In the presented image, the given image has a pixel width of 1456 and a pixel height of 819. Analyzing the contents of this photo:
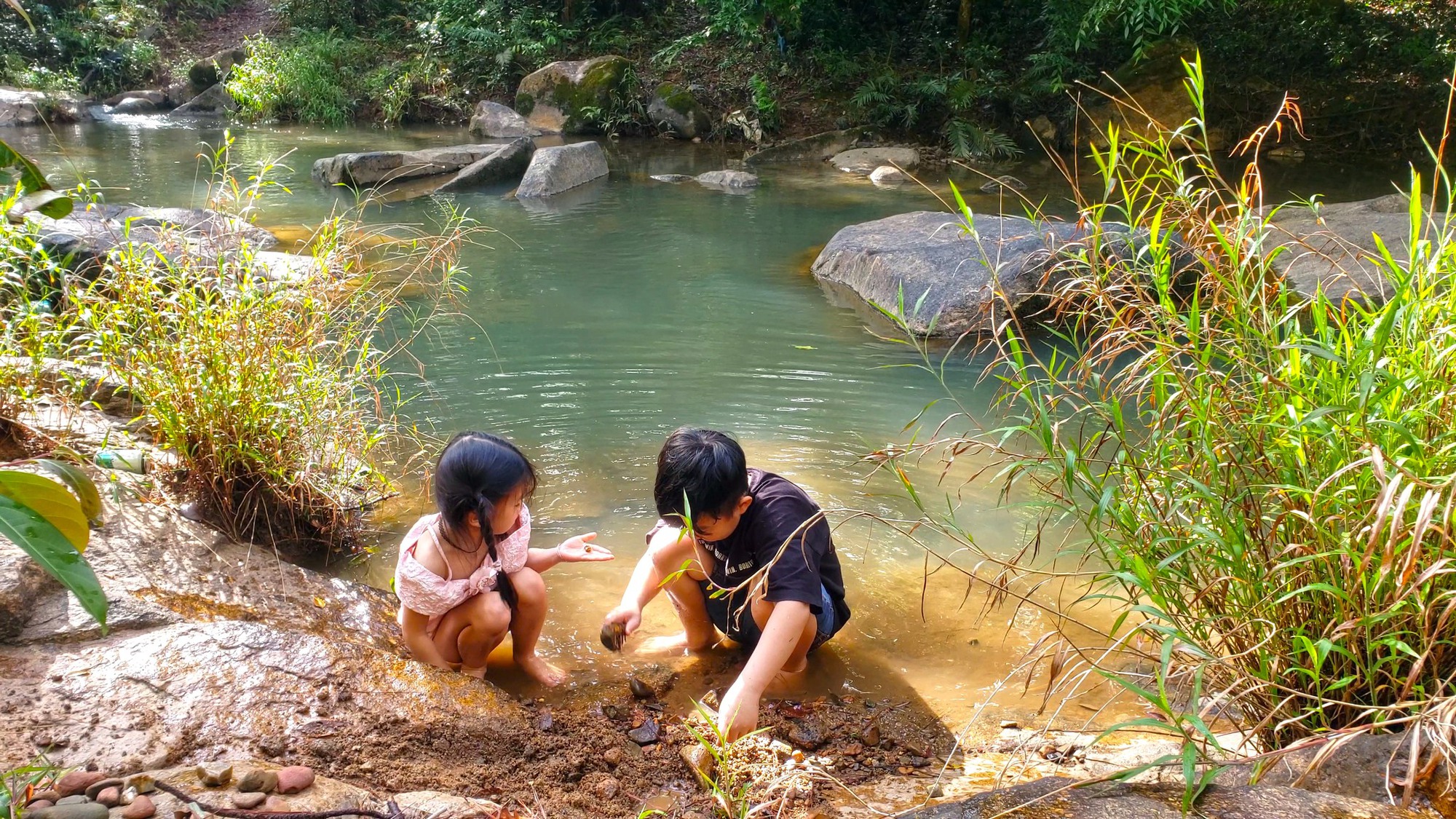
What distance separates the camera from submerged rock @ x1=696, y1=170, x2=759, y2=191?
11102mm

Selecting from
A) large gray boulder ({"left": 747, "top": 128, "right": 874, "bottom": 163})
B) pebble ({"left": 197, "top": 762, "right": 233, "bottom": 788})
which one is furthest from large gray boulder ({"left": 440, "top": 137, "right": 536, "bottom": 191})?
pebble ({"left": 197, "top": 762, "right": 233, "bottom": 788})

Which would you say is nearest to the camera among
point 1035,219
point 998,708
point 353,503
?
point 1035,219

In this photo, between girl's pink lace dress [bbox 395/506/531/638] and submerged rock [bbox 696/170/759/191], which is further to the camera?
submerged rock [bbox 696/170/759/191]

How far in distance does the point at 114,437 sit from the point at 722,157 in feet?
35.3

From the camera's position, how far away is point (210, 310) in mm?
3070

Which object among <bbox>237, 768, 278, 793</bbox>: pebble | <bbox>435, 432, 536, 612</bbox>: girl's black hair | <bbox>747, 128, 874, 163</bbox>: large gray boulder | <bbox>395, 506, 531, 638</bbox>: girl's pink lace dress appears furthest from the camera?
<bbox>747, 128, 874, 163</bbox>: large gray boulder

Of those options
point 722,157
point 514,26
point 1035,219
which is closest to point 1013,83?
point 722,157

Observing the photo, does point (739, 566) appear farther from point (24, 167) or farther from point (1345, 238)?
point (1345, 238)

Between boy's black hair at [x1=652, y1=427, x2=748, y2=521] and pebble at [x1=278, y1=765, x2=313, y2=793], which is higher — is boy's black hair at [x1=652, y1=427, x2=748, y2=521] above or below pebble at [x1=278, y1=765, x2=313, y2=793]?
above

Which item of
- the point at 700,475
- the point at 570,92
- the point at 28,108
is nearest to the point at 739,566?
the point at 700,475

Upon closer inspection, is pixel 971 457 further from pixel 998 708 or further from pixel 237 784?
pixel 237 784

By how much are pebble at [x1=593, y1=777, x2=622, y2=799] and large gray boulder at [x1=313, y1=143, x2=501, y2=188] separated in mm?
9190

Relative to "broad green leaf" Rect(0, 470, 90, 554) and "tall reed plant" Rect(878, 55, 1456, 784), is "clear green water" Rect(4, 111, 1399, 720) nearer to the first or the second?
"tall reed plant" Rect(878, 55, 1456, 784)

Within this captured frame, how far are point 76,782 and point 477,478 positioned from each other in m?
1.01
